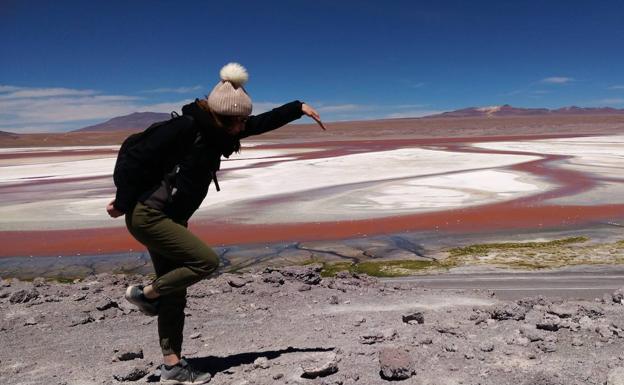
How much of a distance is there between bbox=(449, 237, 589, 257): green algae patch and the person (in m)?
6.73

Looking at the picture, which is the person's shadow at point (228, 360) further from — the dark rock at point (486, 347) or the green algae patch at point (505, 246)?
the green algae patch at point (505, 246)

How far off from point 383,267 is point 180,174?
594cm

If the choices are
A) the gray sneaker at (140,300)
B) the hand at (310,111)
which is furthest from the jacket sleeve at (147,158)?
the hand at (310,111)

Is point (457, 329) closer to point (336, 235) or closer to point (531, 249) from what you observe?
point (531, 249)

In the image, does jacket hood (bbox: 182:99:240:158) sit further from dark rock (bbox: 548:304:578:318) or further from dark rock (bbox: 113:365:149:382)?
dark rock (bbox: 548:304:578:318)

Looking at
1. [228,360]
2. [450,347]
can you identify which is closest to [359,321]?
[450,347]

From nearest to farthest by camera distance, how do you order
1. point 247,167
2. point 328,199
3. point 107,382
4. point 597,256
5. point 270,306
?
1. point 107,382
2. point 270,306
3. point 597,256
4. point 328,199
5. point 247,167

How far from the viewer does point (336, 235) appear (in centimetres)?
1172

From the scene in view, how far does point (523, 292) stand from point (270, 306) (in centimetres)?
300

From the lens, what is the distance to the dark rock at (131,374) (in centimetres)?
390

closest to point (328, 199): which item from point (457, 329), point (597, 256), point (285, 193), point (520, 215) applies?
point (285, 193)

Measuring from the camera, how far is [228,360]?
4152 mm

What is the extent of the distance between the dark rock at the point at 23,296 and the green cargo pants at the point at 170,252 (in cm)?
341

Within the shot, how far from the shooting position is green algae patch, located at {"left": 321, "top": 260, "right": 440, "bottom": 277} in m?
8.34
